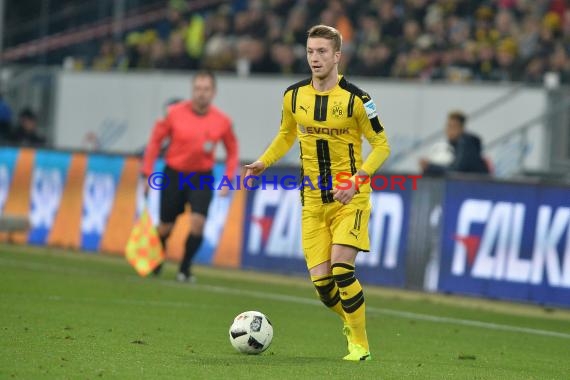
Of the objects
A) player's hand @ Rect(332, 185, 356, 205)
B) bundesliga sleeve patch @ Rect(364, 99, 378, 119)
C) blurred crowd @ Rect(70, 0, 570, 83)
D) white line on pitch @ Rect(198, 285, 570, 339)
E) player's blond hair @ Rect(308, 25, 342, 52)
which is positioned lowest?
white line on pitch @ Rect(198, 285, 570, 339)

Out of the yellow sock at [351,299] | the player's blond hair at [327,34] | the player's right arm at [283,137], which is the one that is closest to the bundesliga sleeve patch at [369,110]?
the player's blond hair at [327,34]

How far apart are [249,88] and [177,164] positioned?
377 inches

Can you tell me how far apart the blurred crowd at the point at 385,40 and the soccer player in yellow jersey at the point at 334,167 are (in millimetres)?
11736

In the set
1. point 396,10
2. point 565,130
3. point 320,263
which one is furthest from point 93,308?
point 396,10

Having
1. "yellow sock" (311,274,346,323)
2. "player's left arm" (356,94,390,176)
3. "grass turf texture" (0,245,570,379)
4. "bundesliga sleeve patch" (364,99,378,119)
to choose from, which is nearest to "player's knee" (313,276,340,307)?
"yellow sock" (311,274,346,323)

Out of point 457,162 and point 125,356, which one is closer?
point 125,356

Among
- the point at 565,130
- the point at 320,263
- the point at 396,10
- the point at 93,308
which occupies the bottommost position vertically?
the point at 93,308

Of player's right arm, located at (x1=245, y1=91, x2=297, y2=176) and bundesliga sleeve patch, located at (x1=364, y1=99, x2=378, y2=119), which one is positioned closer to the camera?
bundesliga sleeve patch, located at (x1=364, y1=99, x2=378, y2=119)

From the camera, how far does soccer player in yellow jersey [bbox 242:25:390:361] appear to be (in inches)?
356

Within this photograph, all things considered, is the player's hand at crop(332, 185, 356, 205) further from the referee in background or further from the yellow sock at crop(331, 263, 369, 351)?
the referee in background

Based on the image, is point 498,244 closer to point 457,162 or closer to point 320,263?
point 457,162

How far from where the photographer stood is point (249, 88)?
24328 millimetres

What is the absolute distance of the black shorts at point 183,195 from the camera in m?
14.9

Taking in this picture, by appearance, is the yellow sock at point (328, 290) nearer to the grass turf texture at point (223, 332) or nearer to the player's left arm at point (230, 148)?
the grass turf texture at point (223, 332)
